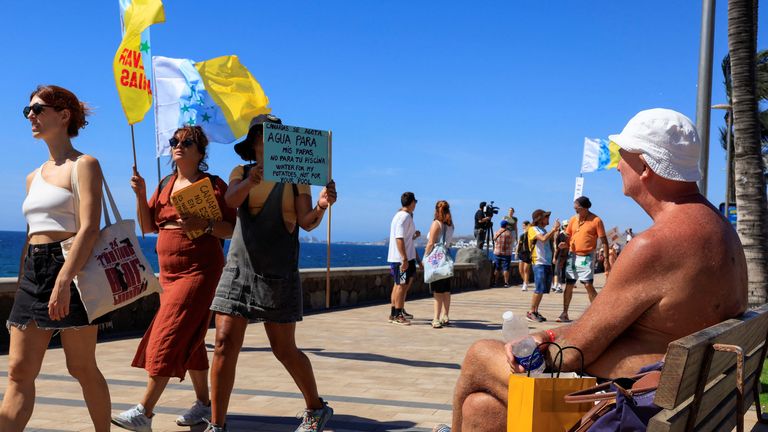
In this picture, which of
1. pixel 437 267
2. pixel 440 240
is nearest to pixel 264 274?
pixel 437 267

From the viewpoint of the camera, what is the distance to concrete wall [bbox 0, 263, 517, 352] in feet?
29.1

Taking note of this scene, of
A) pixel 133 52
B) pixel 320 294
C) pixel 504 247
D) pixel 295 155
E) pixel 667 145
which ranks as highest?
pixel 133 52

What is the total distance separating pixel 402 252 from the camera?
38.1 feet

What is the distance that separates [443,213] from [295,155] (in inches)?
287

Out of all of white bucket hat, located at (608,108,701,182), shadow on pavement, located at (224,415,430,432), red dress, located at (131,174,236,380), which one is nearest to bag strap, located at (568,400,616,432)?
white bucket hat, located at (608,108,701,182)

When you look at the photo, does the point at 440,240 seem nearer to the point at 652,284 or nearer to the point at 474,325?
the point at 474,325

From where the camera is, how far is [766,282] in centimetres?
799

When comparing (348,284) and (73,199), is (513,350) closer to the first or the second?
(73,199)

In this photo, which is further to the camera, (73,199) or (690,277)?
(73,199)

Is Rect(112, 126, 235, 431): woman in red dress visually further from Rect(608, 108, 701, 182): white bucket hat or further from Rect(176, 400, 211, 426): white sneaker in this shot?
Rect(608, 108, 701, 182): white bucket hat

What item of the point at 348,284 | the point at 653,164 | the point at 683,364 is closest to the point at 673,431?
the point at 683,364

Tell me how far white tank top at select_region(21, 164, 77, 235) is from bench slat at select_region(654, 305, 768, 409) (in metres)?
3.00

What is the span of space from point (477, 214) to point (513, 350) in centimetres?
2429

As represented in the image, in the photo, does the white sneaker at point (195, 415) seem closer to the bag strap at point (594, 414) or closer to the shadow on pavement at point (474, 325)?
the bag strap at point (594, 414)
